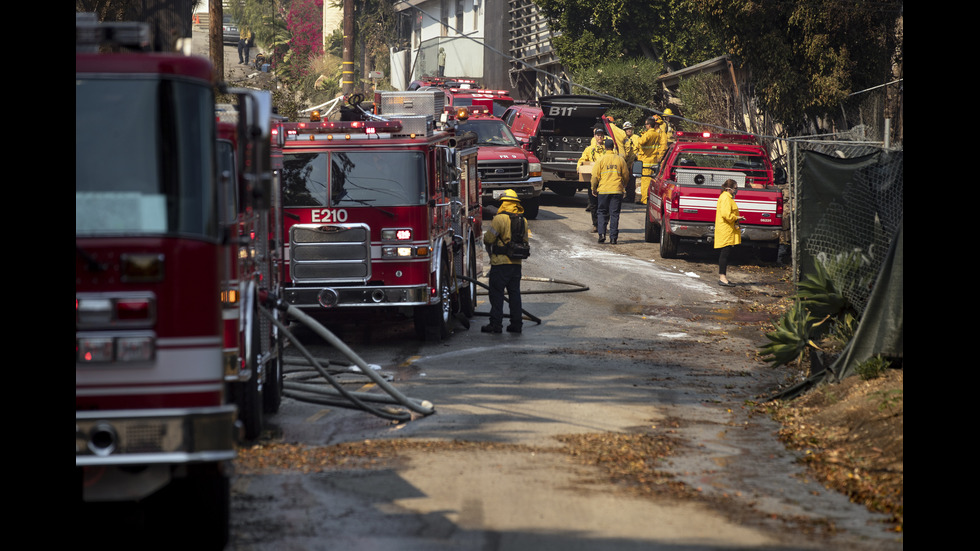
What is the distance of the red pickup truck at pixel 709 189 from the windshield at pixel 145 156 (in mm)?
14940

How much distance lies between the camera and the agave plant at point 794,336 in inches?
452

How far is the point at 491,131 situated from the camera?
24984 millimetres

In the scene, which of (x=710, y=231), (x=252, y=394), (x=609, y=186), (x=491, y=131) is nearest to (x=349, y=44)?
(x=491, y=131)

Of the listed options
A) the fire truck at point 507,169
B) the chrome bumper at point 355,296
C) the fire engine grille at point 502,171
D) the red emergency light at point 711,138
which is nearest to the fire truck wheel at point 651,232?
the red emergency light at point 711,138

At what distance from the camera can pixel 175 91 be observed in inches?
206

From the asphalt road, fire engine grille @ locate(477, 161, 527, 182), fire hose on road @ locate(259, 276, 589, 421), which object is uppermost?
fire engine grille @ locate(477, 161, 527, 182)

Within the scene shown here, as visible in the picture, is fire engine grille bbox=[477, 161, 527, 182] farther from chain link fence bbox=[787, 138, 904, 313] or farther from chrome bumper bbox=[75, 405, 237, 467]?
chrome bumper bbox=[75, 405, 237, 467]

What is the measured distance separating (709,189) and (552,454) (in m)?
12.3

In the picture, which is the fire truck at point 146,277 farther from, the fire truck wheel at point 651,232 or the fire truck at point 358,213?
the fire truck wheel at point 651,232

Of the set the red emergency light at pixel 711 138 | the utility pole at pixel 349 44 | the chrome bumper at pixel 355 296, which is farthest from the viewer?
the utility pole at pixel 349 44

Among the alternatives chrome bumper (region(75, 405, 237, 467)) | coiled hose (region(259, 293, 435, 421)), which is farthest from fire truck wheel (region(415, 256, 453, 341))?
chrome bumper (region(75, 405, 237, 467))

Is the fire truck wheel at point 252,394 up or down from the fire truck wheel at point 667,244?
down

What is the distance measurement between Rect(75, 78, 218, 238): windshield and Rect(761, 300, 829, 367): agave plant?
25.3ft

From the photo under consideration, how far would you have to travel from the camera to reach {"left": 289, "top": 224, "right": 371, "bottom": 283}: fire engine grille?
41.2 ft
